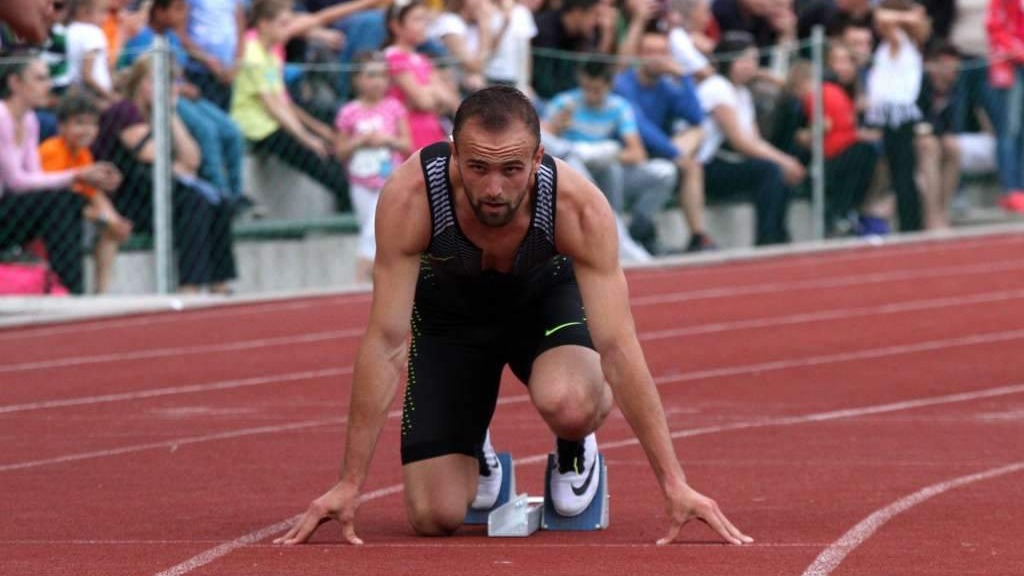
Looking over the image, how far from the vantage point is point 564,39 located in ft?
54.4

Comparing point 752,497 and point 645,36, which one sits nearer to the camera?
point 752,497

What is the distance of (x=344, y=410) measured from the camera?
985 cm

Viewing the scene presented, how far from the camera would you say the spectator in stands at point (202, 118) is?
1397 cm

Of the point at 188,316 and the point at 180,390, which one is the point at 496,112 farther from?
the point at 188,316

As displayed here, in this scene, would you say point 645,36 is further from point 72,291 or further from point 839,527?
point 839,527

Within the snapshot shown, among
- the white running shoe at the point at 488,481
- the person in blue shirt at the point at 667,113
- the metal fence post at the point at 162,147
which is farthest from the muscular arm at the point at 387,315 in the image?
the person in blue shirt at the point at 667,113

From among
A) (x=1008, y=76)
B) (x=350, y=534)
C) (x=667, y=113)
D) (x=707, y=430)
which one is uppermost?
(x=1008, y=76)

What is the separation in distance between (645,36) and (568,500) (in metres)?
10.3

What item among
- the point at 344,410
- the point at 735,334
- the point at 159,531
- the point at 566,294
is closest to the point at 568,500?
the point at 566,294

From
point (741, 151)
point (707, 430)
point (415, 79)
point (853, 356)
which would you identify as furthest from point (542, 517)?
point (741, 151)

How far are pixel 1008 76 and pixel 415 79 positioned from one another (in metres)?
6.74

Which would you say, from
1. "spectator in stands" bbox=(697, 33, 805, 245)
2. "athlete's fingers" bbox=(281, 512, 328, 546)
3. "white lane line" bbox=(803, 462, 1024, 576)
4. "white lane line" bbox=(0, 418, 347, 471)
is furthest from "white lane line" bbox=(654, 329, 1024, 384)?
"spectator in stands" bbox=(697, 33, 805, 245)

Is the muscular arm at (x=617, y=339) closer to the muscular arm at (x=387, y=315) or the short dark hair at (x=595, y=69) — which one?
the muscular arm at (x=387, y=315)

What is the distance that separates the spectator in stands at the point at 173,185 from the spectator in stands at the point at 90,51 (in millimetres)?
128
